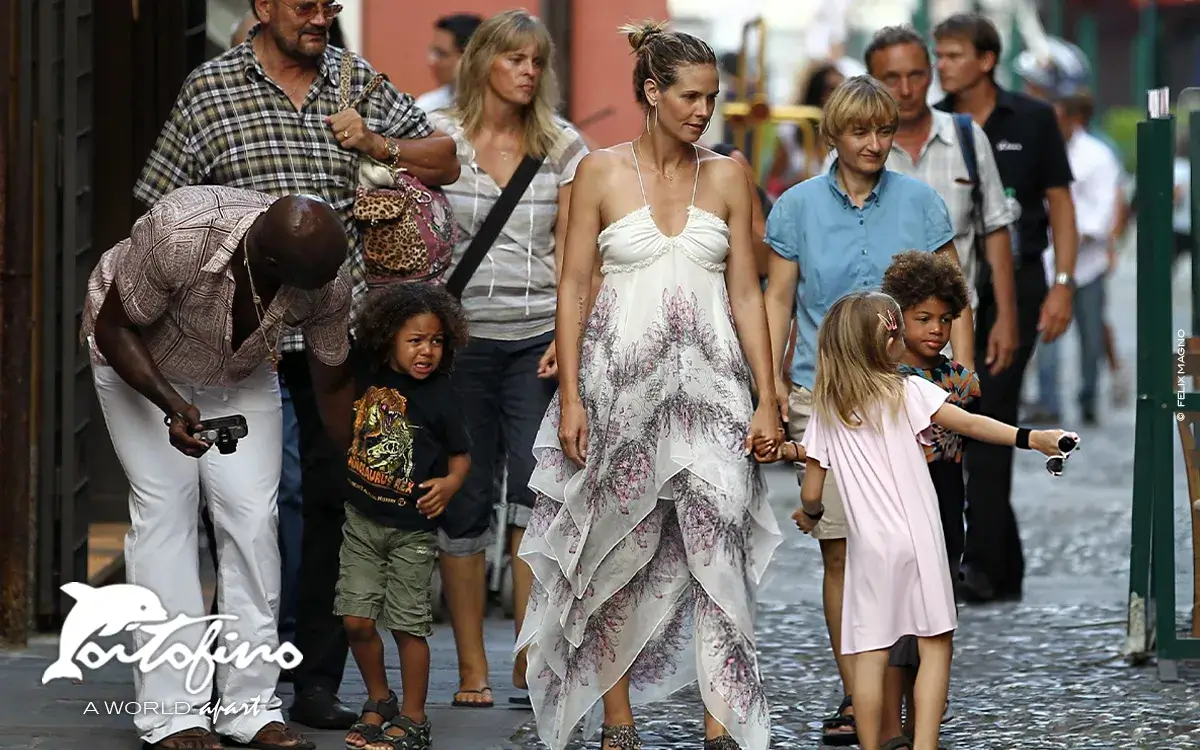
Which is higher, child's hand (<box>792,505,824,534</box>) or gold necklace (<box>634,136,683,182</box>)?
gold necklace (<box>634,136,683,182</box>)

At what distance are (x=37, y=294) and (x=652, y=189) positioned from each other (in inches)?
96.9

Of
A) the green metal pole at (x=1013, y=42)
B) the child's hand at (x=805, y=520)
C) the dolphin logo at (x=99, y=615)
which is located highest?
the green metal pole at (x=1013, y=42)

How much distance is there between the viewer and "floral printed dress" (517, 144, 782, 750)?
5.89 metres

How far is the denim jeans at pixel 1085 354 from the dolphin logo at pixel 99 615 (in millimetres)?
9593

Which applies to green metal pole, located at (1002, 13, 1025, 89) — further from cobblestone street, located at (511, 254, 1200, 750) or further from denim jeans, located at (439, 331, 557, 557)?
denim jeans, located at (439, 331, 557, 557)

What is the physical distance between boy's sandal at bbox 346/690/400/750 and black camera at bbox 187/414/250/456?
0.90 m

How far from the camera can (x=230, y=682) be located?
19.7 ft

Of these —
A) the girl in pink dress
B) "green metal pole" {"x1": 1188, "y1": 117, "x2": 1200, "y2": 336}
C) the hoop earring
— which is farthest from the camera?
"green metal pole" {"x1": 1188, "y1": 117, "x2": 1200, "y2": 336}

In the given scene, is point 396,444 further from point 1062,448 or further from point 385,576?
point 1062,448

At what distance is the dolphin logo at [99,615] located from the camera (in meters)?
5.92

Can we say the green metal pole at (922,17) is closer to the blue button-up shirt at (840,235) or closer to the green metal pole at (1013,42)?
the green metal pole at (1013,42)

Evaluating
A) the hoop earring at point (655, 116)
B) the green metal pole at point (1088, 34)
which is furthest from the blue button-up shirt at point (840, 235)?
the green metal pole at point (1088, 34)

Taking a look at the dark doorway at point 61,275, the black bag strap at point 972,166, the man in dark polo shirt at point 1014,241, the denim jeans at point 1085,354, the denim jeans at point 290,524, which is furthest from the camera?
the denim jeans at point 1085,354

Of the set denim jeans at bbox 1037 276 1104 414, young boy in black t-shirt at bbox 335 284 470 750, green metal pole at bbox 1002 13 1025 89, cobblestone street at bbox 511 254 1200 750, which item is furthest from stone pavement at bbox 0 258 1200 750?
green metal pole at bbox 1002 13 1025 89
